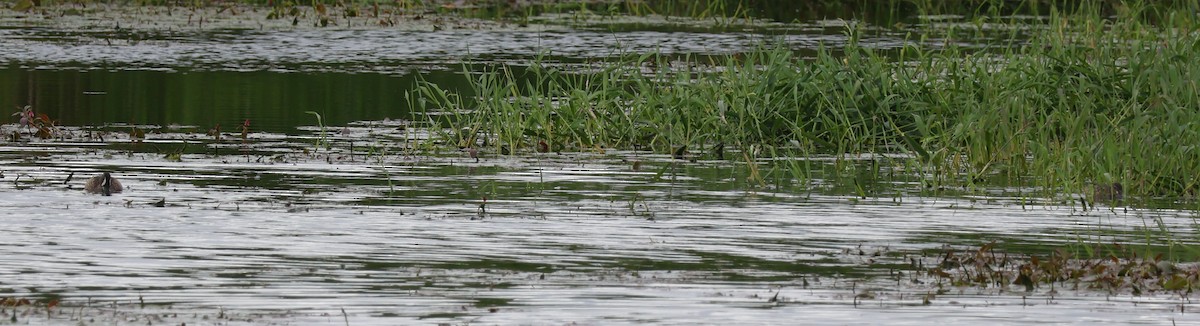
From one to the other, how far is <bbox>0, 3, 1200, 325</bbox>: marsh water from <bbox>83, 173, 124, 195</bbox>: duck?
0.10m

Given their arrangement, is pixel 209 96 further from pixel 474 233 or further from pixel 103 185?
pixel 474 233

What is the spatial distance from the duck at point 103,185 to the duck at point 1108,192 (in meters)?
4.37

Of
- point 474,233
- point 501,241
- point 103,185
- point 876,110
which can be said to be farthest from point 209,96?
point 501,241

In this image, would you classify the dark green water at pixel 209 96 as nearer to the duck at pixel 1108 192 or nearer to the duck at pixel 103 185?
the duck at pixel 103 185

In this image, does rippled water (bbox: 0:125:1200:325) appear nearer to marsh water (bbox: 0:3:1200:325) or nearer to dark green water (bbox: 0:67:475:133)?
marsh water (bbox: 0:3:1200:325)

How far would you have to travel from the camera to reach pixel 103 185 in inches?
390

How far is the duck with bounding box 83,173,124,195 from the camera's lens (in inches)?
389

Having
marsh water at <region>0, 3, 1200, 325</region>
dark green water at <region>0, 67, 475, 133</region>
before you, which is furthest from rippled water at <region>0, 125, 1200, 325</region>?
dark green water at <region>0, 67, 475, 133</region>

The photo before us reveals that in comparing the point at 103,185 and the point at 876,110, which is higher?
the point at 876,110

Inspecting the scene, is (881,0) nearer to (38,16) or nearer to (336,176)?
(38,16)

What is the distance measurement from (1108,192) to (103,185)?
4495mm

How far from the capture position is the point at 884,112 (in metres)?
12.1

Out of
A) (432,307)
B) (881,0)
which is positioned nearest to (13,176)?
(432,307)

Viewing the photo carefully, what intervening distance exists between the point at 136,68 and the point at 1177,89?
33.6 ft
